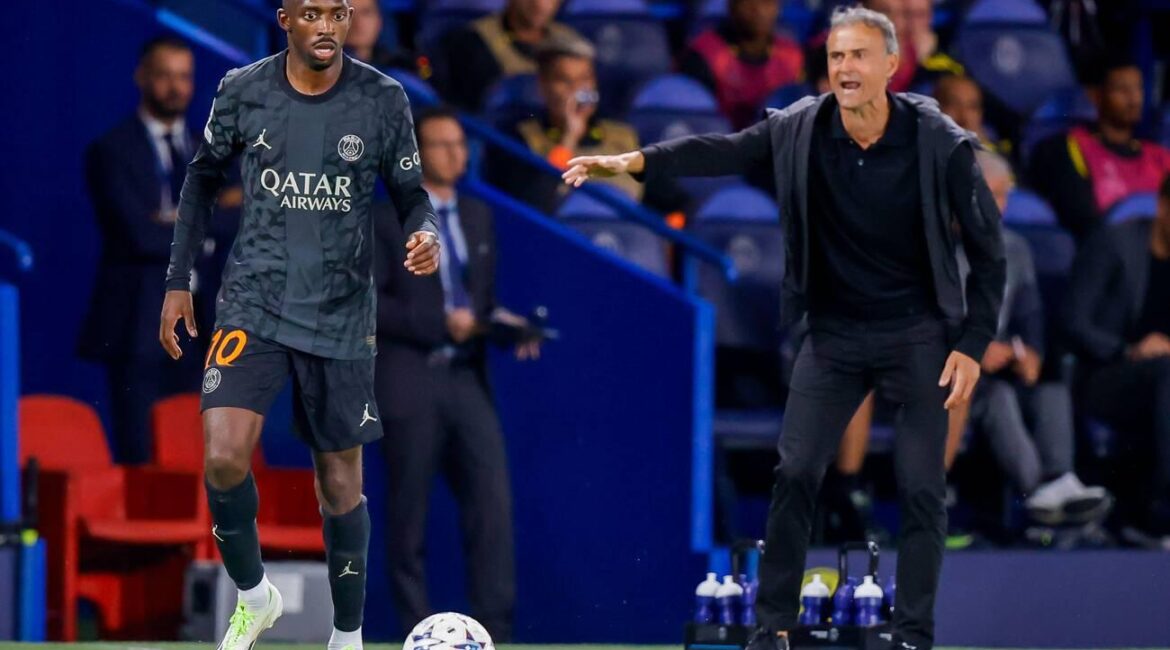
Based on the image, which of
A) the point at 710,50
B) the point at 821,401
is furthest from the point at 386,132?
the point at 710,50

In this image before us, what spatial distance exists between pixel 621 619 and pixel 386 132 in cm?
391

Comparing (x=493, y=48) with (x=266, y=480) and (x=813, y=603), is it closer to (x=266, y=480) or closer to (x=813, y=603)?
(x=266, y=480)

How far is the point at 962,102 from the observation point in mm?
10414

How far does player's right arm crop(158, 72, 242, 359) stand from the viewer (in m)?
6.05

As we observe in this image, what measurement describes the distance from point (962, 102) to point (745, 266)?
135 centimetres

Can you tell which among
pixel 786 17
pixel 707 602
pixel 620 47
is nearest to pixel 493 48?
pixel 620 47

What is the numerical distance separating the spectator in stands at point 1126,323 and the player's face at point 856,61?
4.07 meters

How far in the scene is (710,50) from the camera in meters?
11.3

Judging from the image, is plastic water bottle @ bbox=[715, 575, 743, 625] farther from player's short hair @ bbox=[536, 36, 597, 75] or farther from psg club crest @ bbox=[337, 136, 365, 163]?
player's short hair @ bbox=[536, 36, 597, 75]

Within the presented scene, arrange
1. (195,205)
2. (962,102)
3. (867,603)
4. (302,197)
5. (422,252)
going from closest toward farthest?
(422,252)
(302,197)
(195,205)
(867,603)
(962,102)

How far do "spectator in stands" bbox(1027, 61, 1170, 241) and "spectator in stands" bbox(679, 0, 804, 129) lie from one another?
1.42m

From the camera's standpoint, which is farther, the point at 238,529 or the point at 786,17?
the point at 786,17

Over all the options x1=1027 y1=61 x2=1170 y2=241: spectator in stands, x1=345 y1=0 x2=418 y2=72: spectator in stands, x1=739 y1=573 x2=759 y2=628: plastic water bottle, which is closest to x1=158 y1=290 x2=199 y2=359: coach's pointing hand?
x1=739 y1=573 x2=759 y2=628: plastic water bottle

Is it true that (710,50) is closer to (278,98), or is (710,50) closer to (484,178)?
(484,178)
